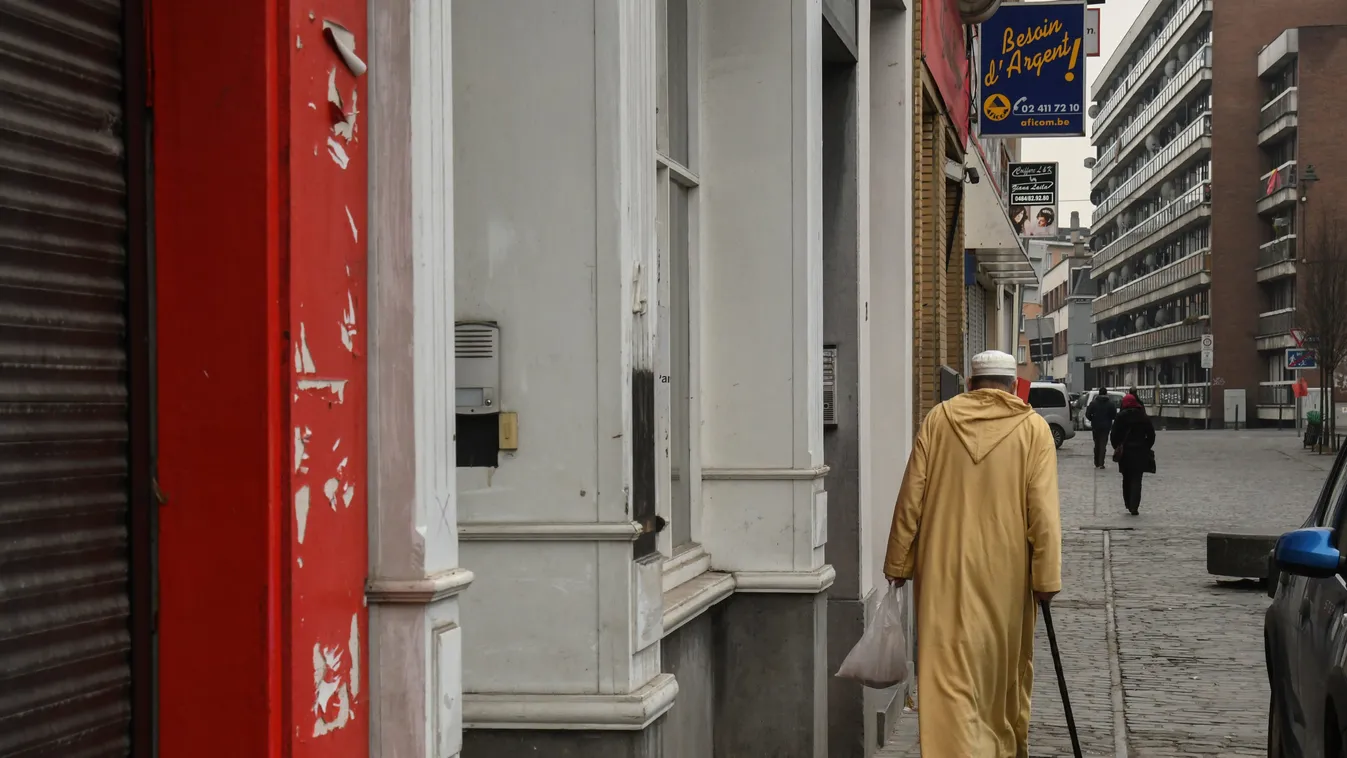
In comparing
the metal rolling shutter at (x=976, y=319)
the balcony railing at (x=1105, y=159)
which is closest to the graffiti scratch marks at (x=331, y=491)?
the metal rolling shutter at (x=976, y=319)

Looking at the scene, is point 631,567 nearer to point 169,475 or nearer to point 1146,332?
point 169,475

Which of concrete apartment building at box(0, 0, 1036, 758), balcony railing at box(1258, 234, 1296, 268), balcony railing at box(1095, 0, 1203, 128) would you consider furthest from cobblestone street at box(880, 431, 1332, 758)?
balcony railing at box(1095, 0, 1203, 128)

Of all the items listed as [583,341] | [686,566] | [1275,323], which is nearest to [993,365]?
[686,566]

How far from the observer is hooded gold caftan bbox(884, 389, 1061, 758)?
261 inches

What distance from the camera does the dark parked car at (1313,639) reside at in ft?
16.1

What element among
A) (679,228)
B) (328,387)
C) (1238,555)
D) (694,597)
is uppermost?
(679,228)

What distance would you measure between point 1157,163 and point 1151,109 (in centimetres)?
398

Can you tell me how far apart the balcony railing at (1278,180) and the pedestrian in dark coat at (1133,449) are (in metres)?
54.1

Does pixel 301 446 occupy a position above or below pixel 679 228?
below

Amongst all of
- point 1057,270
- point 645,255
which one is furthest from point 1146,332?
point 645,255

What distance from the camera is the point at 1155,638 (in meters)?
11.8

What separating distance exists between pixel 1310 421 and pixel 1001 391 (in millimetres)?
41052

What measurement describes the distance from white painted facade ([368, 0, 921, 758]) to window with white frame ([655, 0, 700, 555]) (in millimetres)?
16

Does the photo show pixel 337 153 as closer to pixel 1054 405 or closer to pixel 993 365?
pixel 993 365
